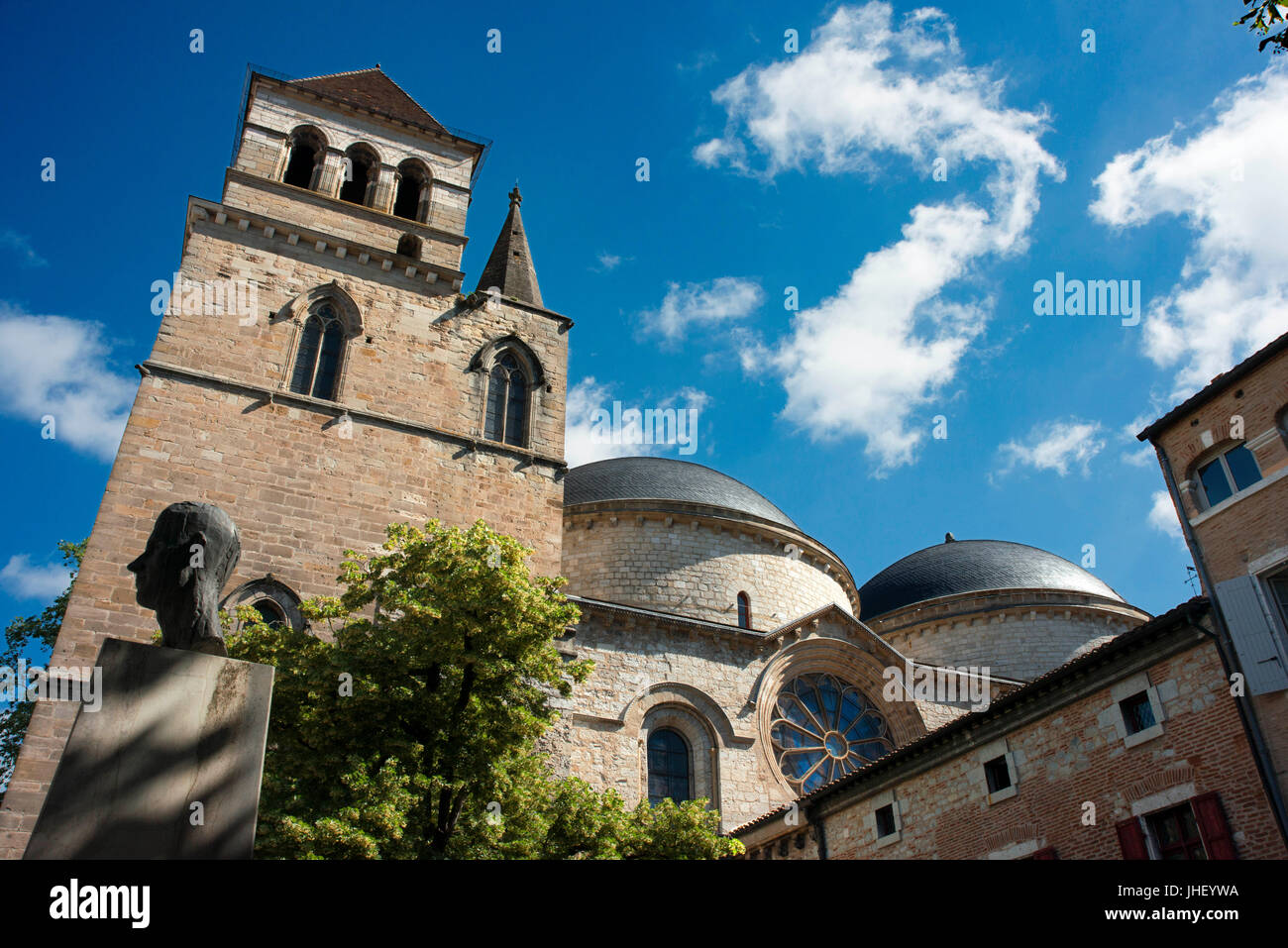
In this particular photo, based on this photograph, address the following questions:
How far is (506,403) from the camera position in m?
23.5

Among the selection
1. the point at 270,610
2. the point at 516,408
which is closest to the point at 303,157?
the point at 516,408

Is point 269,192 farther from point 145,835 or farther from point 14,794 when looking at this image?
point 145,835

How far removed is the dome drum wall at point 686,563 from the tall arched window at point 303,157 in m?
12.2

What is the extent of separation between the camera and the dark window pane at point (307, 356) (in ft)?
69.6

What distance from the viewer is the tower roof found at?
27.3 m

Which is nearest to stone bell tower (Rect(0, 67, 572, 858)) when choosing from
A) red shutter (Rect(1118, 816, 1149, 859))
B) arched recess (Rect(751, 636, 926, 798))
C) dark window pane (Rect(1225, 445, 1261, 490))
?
arched recess (Rect(751, 636, 926, 798))

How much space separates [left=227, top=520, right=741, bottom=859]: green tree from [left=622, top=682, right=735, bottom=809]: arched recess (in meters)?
6.56

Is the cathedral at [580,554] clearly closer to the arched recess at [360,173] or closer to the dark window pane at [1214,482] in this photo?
the arched recess at [360,173]

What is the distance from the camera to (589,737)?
64.5 feet

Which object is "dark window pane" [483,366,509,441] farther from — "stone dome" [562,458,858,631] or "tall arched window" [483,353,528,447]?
"stone dome" [562,458,858,631]

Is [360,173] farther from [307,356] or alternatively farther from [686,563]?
[686,563]

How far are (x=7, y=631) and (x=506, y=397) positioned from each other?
16.3m
